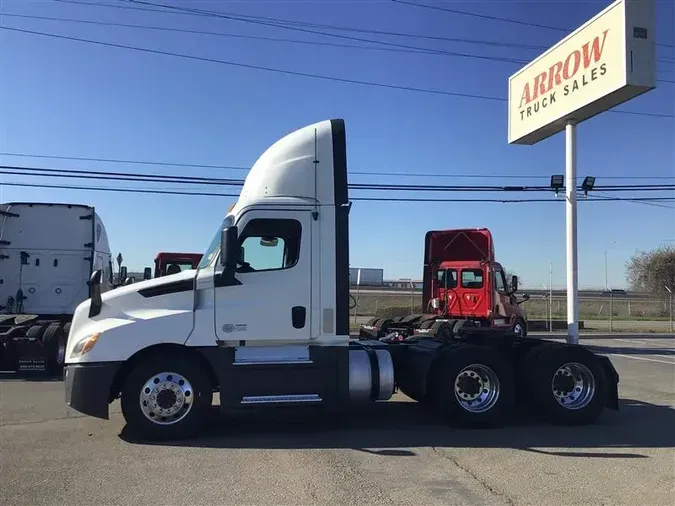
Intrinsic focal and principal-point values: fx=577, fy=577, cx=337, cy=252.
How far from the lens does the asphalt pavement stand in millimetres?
4941

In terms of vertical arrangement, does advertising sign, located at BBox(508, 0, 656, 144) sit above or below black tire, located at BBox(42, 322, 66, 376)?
above

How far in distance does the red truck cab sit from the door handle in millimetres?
10187

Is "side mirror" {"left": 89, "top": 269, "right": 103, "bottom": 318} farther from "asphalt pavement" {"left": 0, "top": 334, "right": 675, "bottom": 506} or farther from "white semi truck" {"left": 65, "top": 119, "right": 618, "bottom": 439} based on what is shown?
"asphalt pavement" {"left": 0, "top": 334, "right": 675, "bottom": 506}

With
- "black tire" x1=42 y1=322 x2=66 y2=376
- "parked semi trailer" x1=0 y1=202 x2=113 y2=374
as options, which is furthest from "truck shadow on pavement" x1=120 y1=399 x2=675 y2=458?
"parked semi trailer" x1=0 y1=202 x2=113 y2=374

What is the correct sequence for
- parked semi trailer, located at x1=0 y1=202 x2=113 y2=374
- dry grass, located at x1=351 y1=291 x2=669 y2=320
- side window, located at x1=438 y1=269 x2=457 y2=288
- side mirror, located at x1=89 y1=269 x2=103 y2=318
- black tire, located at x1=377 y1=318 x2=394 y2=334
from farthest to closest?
dry grass, located at x1=351 y1=291 x2=669 y2=320, side window, located at x1=438 y1=269 x2=457 y2=288, black tire, located at x1=377 y1=318 x2=394 y2=334, parked semi trailer, located at x1=0 y1=202 x2=113 y2=374, side mirror, located at x1=89 y1=269 x2=103 y2=318

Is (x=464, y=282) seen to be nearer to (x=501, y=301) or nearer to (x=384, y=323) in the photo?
(x=501, y=301)

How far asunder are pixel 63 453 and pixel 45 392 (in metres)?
4.73

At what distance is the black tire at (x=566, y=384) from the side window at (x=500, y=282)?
853 cm

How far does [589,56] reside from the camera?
11.6 meters

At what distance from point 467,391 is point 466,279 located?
9.15m

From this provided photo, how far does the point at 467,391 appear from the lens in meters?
7.66

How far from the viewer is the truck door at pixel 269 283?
6910 millimetres

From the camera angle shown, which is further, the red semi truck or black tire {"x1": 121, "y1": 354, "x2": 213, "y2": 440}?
the red semi truck

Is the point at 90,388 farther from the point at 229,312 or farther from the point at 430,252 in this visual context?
the point at 430,252
